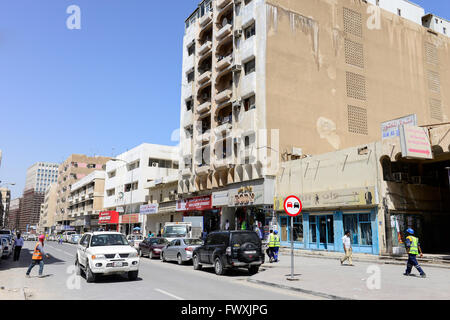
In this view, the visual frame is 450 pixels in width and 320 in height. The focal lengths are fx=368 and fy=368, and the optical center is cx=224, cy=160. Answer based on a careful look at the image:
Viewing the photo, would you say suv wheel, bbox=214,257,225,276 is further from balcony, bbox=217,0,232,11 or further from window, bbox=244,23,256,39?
balcony, bbox=217,0,232,11

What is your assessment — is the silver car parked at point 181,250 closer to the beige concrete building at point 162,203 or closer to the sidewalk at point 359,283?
the sidewalk at point 359,283

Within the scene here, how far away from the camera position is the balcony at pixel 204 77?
40.5 metres

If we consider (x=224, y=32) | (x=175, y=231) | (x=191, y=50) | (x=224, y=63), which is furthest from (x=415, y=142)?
(x=191, y=50)

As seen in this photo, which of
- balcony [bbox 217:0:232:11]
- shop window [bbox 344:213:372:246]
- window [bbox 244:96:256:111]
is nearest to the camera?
shop window [bbox 344:213:372:246]

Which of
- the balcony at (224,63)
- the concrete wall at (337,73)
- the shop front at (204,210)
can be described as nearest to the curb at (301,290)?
the concrete wall at (337,73)

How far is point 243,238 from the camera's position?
1622 centimetres

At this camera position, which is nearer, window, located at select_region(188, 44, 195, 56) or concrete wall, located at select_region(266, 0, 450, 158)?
concrete wall, located at select_region(266, 0, 450, 158)

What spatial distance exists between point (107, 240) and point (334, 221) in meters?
16.9

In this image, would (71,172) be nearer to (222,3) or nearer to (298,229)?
(222,3)

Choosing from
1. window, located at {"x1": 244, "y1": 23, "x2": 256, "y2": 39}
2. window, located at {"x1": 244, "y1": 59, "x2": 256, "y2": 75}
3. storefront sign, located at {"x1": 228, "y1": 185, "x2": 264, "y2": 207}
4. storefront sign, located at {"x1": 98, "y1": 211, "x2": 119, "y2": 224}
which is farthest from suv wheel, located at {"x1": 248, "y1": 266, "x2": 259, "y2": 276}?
storefront sign, located at {"x1": 98, "y1": 211, "x2": 119, "y2": 224}

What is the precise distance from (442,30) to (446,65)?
15.8 ft

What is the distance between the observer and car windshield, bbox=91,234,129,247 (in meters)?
13.8
